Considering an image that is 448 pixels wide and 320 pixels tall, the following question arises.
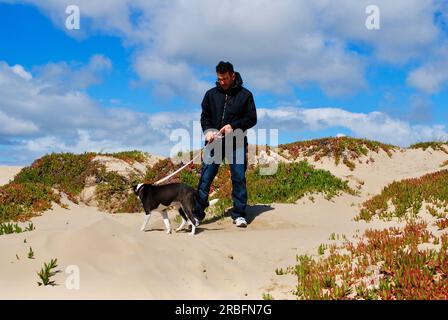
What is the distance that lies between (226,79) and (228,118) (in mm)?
899

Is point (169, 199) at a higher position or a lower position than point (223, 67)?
lower

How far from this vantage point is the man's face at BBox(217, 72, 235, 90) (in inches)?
380

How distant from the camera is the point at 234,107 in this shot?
993 centimetres

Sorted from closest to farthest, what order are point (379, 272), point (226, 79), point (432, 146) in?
point (379, 272)
point (226, 79)
point (432, 146)

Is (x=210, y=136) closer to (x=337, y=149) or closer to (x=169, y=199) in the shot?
(x=169, y=199)

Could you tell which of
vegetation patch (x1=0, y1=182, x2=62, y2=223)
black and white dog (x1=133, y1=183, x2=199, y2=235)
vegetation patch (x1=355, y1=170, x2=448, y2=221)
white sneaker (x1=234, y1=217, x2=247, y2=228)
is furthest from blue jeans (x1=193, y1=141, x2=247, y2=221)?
vegetation patch (x1=0, y1=182, x2=62, y2=223)

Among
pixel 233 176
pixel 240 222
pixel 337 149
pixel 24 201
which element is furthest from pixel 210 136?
pixel 337 149

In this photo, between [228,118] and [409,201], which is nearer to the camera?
[228,118]

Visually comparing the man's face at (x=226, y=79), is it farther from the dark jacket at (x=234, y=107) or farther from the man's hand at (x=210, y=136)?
the man's hand at (x=210, y=136)

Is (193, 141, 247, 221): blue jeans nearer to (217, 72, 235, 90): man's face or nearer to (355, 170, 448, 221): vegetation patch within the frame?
(217, 72, 235, 90): man's face

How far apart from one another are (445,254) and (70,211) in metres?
11.4

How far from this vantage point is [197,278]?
632 cm

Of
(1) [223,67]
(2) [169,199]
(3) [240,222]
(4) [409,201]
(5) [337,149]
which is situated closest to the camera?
(2) [169,199]
